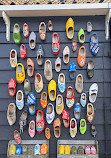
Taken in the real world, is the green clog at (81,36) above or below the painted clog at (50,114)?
above

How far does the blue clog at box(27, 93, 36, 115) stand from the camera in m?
2.28

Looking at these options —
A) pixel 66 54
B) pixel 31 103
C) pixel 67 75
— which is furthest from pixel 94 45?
pixel 31 103

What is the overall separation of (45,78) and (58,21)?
0.89m

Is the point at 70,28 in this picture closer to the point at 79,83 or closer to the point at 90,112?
the point at 79,83

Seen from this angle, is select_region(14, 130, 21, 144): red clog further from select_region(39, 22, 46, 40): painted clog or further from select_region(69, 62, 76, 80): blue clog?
select_region(39, 22, 46, 40): painted clog

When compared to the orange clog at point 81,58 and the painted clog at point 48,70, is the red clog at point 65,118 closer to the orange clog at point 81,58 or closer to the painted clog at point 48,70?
the painted clog at point 48,70

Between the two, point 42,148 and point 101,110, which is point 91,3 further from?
point 42,148

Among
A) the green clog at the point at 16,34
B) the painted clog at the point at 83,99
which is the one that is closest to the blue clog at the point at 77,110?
the painted clog at the point at 83,99

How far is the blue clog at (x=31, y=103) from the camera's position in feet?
7.48

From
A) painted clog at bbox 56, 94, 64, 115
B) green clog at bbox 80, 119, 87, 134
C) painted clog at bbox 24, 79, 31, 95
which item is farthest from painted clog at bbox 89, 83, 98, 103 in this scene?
painted clog at bbox 24, 79, 31, 95

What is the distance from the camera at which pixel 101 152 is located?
2.31 meters

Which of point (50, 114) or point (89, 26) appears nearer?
point (50, 114)

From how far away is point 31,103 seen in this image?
7.47ft

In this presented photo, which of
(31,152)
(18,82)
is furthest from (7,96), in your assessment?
(31,152)
